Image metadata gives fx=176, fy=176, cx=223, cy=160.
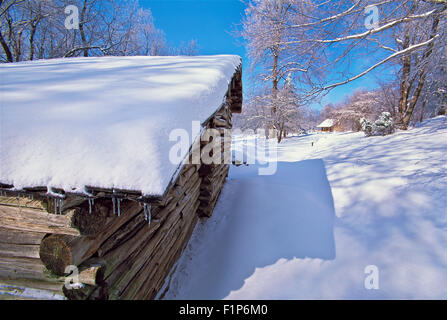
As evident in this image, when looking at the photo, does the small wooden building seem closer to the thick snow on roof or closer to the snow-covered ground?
the thick snow on roof

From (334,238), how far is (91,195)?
3662 mm

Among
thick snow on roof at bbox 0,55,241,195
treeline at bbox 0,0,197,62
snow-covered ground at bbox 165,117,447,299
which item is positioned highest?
treeline at bbox 0,0,197,62

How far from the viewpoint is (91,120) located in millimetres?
1386

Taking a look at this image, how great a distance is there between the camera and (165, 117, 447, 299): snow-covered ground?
242cm

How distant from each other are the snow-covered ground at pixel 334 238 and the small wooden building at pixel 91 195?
1270 mm

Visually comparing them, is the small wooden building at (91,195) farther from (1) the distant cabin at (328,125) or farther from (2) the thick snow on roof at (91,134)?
(1) the distant cabin at (328,125)

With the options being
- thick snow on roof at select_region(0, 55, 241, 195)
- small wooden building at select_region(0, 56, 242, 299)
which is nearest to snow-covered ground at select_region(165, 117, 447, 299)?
small wooden building at select_region(0, 56, 242, 299)

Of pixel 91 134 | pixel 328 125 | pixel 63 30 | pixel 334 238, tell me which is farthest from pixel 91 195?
pixel 328 125

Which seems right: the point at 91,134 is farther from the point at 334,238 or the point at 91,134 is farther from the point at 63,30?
the point at 63,30

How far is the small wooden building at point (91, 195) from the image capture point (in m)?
1.11

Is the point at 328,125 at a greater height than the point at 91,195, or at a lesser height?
greater

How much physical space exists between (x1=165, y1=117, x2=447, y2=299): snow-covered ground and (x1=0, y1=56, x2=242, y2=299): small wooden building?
1.27 meters

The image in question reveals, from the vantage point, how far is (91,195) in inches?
42.9

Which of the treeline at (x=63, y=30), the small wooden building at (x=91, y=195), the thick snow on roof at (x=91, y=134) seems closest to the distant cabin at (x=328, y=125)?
Result: the treeline at (x=63, y=30)
